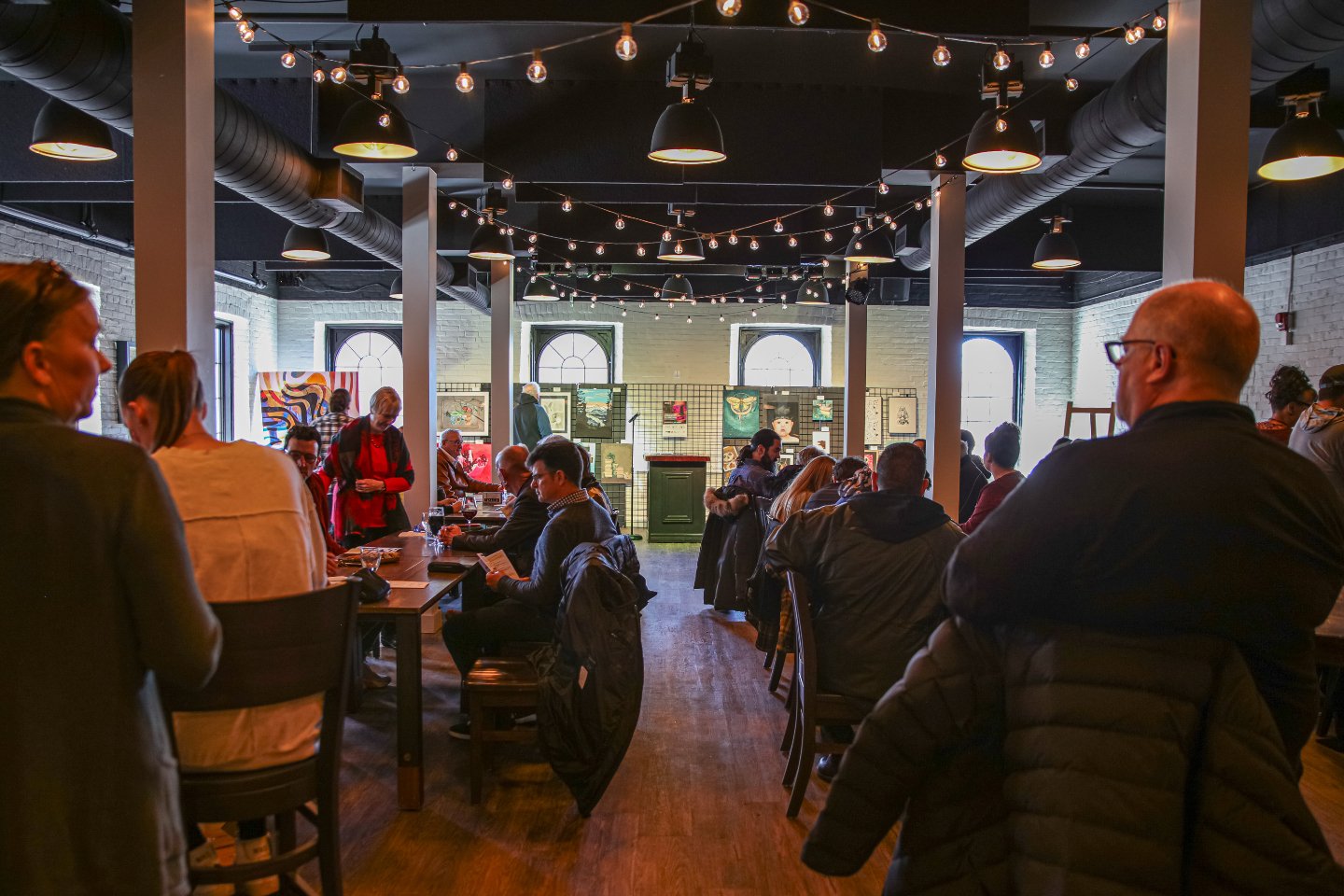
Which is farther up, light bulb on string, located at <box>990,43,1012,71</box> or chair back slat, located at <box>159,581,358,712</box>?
light bulb on string, located at <box>990,43,1012,71</box>

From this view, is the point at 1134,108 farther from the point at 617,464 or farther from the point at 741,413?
the point at 617,464

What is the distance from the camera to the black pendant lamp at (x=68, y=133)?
5309mm

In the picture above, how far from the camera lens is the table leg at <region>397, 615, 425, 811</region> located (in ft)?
11.9

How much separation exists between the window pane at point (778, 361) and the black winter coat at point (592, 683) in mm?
12097

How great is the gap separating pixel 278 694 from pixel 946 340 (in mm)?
6395

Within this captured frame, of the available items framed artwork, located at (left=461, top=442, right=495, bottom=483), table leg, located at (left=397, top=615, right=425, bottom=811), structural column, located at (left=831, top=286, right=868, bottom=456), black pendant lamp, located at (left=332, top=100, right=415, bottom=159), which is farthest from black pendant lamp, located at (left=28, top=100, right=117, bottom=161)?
structural column, located at (left=831, top=286, right=868, bottom=456)

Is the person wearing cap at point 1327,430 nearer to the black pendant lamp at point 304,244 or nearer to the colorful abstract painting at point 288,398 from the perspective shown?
the black pendant lamp at point 304,244

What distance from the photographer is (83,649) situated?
1.50 meters

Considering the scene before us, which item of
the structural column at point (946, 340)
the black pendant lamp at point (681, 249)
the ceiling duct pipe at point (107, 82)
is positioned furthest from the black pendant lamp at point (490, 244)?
the structural column at point (946, 340)

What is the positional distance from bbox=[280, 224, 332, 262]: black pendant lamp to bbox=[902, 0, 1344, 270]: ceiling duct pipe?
612 cm

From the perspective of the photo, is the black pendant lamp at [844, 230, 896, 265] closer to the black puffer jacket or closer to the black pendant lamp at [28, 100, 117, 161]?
the black pendant lamp at [28, 100, 117, 161]

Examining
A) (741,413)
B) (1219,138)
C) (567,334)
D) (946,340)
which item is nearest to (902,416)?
(741,413)

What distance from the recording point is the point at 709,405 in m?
14.3

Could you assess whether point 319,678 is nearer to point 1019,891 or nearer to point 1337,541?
point 1019,891
